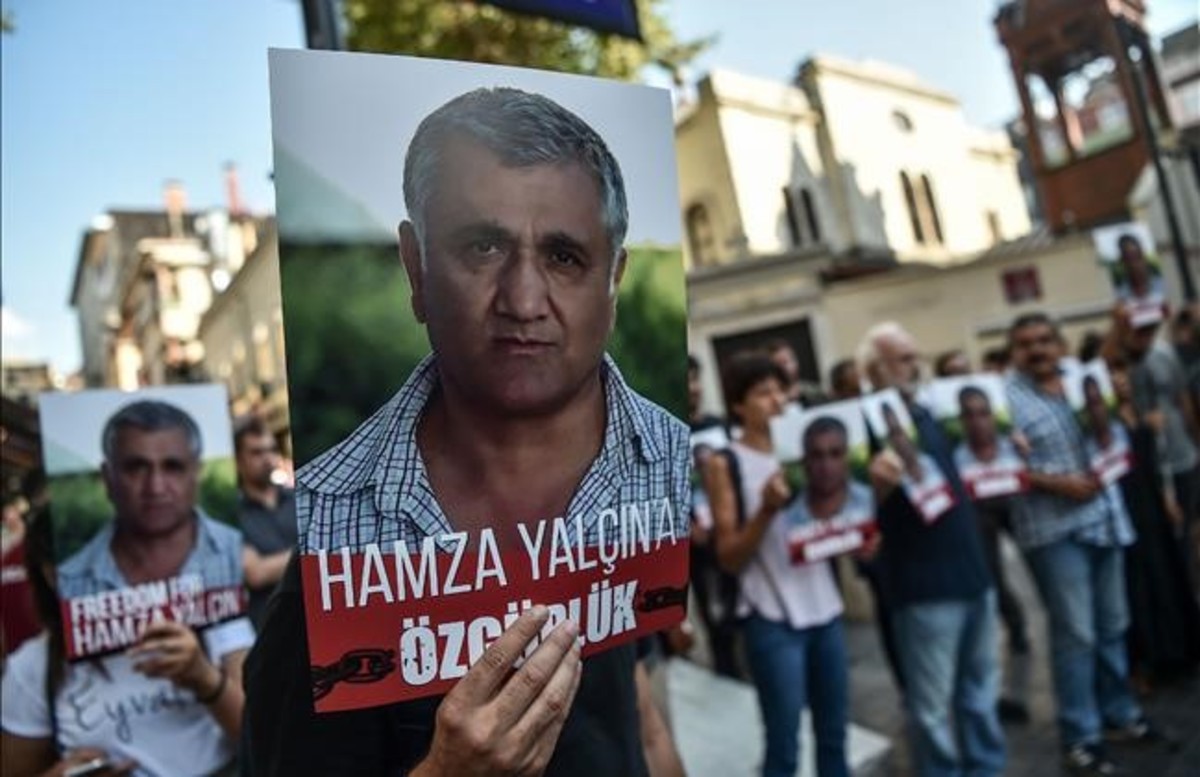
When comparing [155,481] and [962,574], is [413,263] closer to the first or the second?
[155,481]

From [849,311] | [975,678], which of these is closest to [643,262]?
[975,678]

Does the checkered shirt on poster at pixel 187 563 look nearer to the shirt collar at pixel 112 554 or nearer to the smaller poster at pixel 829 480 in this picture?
the shirt collar at pixel 112 554

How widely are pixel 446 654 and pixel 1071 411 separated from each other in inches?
131

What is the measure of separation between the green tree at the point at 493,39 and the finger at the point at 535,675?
12.6m

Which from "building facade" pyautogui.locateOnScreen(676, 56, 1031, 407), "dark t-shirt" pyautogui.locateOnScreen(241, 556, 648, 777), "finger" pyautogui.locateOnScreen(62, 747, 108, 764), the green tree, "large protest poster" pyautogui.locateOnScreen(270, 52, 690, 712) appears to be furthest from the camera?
the green tree

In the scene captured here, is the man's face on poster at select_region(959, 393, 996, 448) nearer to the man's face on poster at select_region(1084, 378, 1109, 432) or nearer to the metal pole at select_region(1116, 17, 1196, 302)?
the man's face on poster at select_region(1084, 378, 1109, 432)

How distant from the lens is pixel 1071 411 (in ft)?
11.9

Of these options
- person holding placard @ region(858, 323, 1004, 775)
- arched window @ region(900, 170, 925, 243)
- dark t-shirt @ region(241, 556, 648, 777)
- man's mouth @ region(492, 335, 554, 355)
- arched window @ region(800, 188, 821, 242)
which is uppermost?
arched window @ region(900, 170, 925, 243)

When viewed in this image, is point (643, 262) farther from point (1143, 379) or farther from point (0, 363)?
point (1143, 379)

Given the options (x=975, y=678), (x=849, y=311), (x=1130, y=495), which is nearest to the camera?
(x=975, y=678)

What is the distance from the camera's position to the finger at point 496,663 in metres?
0.96

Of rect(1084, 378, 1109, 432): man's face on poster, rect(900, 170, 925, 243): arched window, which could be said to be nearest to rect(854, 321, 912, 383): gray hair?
rect(1084, 378, 1109, 432): man's face on poster

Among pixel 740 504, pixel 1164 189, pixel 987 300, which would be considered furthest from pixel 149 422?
pixel 987 300

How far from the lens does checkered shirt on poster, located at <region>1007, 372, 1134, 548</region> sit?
344 centimetres
